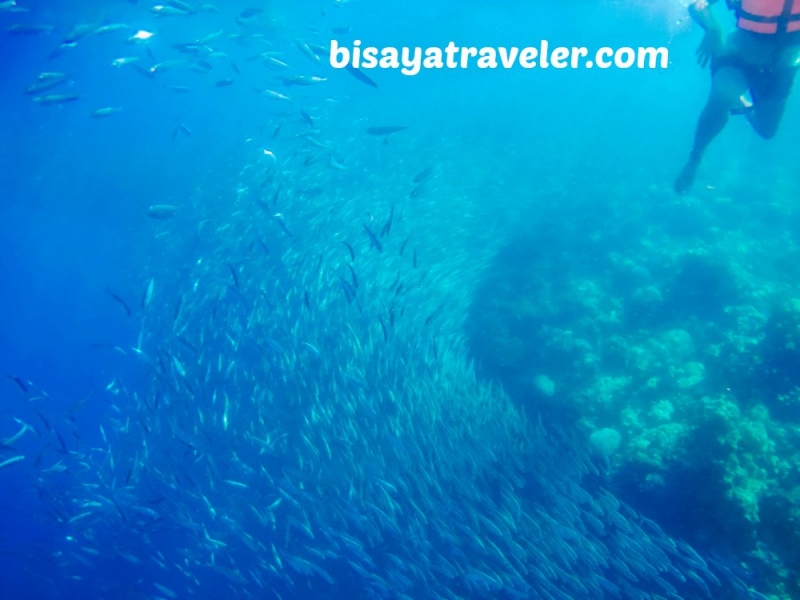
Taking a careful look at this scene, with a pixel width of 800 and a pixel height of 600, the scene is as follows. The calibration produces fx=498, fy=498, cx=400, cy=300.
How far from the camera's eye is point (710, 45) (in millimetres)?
6531

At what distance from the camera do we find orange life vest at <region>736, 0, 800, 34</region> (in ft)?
17.4

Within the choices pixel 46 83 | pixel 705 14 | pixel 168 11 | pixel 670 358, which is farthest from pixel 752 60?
pixel 46 83

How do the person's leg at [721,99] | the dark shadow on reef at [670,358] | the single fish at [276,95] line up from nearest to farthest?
the person's leg at [721,99] → the dark shadow on reef at [670,358] → the single fish at [276,95]

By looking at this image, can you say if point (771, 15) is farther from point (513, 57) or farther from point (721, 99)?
point (513, 57)

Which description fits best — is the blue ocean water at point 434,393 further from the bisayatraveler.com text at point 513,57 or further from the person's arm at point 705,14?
the person's arm at point 705,14

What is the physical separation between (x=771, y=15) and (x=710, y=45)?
115cm

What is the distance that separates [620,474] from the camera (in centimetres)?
777

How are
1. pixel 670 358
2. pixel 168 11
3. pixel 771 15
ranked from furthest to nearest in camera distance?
pixel 168 11
pixel 670 358
pixel 771 15

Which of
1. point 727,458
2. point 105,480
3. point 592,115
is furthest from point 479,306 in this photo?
point 592,115

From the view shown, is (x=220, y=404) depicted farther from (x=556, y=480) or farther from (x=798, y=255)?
(x=798, y=255)

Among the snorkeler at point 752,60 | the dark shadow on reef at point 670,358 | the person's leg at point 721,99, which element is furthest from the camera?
the dark shadow on reef at point 670,358

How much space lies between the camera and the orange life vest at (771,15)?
531cm

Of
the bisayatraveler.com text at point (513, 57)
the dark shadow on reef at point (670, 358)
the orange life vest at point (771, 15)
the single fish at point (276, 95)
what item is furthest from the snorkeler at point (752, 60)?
the single fish at point (276, 95)

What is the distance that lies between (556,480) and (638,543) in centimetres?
151
